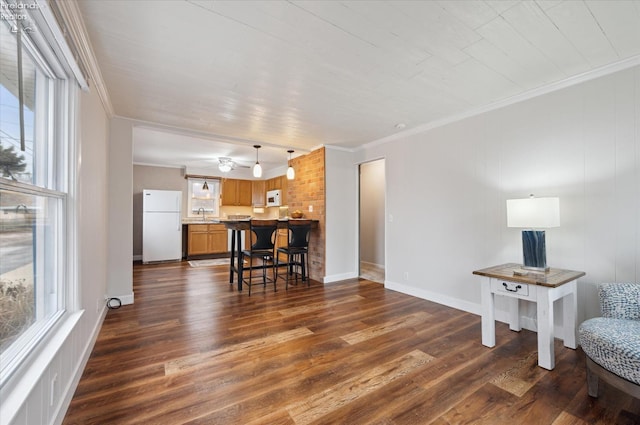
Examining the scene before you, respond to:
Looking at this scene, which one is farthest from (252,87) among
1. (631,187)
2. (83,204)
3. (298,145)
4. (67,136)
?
(631,187)

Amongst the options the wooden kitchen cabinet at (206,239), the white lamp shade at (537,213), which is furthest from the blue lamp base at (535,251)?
the wooden kitchen cabinet at (206,239)

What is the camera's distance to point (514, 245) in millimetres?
2807

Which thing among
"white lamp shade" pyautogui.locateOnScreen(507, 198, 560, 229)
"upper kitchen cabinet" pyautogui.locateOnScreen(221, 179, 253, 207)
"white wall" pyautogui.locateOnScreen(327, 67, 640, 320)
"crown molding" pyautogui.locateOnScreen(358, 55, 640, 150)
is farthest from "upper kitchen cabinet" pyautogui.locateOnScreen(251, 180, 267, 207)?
"white lamp shade" pyautogui.locateOnScreen(507, 198, 560, 229)

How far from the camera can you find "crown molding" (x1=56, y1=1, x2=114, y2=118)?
145 centimetres

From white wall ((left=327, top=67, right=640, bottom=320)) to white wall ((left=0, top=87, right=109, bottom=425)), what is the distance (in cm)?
364

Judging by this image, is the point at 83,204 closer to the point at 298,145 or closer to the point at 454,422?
the point at 454,422

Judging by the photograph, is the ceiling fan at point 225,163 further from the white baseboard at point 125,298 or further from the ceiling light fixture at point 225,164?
the white baseboard at point 125,298

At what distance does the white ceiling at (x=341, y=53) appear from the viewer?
5.32 feet

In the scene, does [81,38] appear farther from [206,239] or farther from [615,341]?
[206,239]

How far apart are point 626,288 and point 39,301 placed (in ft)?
12.3

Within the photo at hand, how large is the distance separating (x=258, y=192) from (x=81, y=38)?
649cm

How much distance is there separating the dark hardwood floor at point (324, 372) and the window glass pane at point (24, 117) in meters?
1.40

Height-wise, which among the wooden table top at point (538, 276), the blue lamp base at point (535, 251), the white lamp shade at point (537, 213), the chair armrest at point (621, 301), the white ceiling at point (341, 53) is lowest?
the chair armrest at point (621, 301)

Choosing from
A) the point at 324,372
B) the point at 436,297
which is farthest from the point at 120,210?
the point at 436,297
